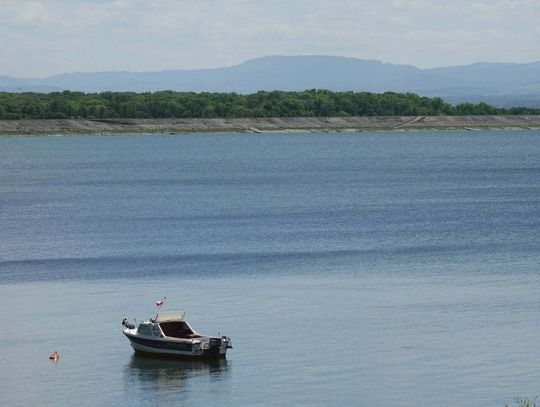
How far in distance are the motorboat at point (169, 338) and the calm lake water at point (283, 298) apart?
1.68 ft

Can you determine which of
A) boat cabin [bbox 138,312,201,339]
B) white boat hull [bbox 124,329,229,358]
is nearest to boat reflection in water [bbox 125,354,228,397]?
white boat hull [bbox 124,329,229,358]

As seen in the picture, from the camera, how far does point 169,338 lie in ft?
180

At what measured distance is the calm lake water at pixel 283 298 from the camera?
4978 cm

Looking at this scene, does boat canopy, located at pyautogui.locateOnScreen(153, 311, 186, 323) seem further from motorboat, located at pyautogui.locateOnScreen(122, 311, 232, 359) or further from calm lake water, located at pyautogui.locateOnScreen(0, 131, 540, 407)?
calm lake water, located at pyautogui.locateOnScreen(0, 131, 540, 407)

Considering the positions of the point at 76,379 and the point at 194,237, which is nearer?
the point at 76,379

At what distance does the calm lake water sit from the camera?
1960 inches

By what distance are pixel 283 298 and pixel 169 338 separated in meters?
11.6

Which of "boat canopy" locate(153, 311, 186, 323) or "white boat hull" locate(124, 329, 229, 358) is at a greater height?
"boat canopy" locate(153, 311, 186, 323)

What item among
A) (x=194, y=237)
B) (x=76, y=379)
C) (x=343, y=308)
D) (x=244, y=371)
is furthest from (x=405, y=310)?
(x=194, y=237)

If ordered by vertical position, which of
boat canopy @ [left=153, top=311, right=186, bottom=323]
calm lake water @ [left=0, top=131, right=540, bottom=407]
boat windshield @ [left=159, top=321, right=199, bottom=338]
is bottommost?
calm lake water @ [left=0, top=131, right=540, bottom=407]

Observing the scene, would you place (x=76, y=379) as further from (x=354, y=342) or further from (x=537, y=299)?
(x=537, y=299)

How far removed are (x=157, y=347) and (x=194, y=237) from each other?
126 ft

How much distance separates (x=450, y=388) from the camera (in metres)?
48.2

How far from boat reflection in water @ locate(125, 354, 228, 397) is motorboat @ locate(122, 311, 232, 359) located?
33 cm
